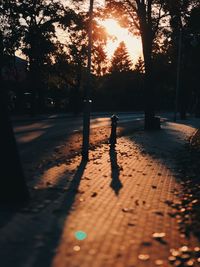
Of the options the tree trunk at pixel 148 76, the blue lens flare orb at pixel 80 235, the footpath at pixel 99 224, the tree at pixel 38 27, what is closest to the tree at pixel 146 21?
the tree trunk at pixel 148 76

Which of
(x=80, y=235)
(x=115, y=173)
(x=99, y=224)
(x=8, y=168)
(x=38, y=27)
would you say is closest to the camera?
(x=80, y=235)

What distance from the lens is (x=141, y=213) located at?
22.7ft

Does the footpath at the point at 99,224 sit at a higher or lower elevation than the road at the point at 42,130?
higher

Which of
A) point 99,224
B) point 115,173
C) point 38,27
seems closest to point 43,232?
point 99,224

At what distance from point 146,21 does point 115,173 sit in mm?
17558

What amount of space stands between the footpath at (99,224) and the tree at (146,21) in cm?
1571

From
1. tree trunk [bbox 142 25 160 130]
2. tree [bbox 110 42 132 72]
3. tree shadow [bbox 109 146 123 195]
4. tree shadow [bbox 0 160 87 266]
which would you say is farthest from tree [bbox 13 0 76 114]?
tree [bbox 110 42 132 72]

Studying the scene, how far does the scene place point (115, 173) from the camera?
10508 mm

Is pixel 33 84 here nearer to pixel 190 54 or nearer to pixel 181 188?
pixel 190 54

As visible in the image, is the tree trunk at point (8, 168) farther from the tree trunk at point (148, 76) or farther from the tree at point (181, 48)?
the tree at point (181, 48)

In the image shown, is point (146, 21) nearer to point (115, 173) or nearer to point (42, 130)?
point (42, 130)

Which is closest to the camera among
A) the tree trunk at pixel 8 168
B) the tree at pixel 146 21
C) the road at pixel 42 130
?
the tree trunk at pixel 8 168

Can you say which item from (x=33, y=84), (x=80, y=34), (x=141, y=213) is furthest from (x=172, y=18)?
(x=141, y=213)

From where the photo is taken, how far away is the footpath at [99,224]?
4906 millimetres
